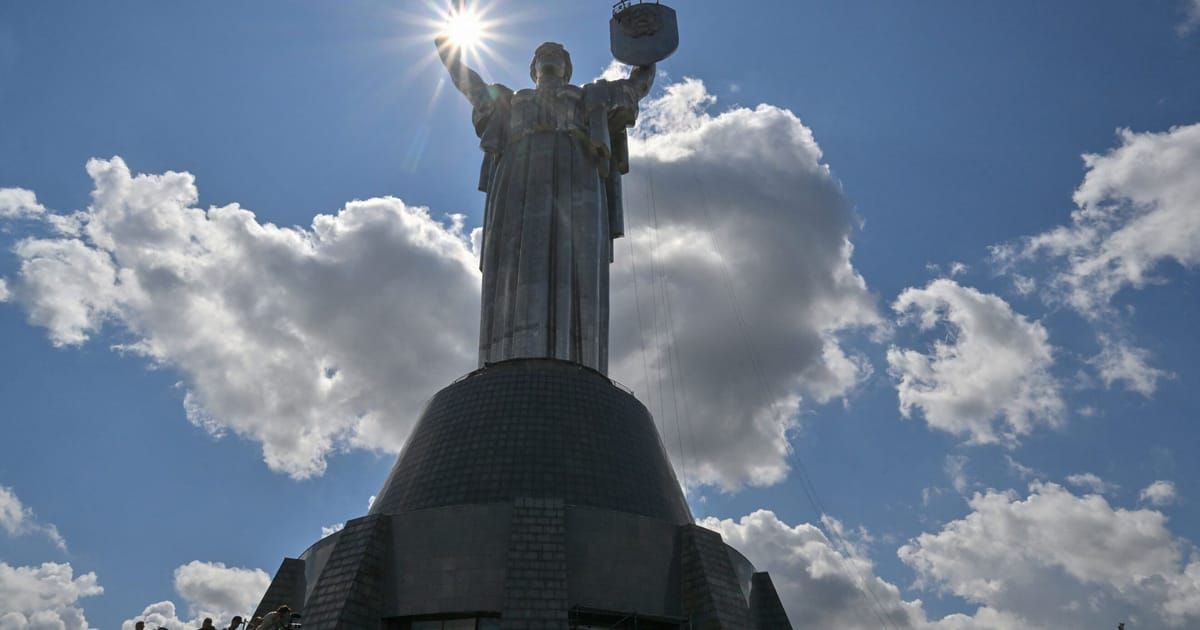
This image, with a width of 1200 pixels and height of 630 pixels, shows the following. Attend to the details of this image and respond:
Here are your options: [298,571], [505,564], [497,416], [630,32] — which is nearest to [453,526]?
[505,564]

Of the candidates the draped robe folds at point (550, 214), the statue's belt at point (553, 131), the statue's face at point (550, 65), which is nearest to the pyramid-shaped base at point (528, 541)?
the draped robe folds at point (550, 214)

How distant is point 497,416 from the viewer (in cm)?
2239

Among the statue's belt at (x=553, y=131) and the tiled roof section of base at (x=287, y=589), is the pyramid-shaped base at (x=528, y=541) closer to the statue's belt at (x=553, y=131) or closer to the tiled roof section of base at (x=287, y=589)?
the tiled roof section of base at (x=287, y=589)

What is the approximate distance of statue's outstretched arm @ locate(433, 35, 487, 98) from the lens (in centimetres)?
3088

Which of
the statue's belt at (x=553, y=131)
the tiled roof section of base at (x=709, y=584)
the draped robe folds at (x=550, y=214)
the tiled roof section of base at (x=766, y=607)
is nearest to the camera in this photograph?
the tiled roof section of base at (x=709, y=584)

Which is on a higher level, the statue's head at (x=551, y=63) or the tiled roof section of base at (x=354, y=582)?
the statue's head at (x=551, y=63)

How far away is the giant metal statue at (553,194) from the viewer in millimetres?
27031

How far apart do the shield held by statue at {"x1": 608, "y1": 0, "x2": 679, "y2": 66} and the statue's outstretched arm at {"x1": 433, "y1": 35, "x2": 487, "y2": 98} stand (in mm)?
4386

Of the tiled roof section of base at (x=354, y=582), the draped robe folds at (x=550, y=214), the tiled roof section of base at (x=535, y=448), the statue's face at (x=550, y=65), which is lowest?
the tiled roof section of base at (x=354, y=582)

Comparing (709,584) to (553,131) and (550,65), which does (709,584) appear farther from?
(550,65)

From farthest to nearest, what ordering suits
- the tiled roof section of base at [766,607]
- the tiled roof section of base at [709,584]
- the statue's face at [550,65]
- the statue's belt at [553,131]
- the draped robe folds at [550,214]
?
1. the statue's face at [550,65]
2. the statue's belt at [553,131]
3. the draped robe folds at [550,214]
4. the tiled roof section of base at [766,607]
5. the tiled roof section of base at [709,584]

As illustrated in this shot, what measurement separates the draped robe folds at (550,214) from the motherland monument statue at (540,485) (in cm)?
5

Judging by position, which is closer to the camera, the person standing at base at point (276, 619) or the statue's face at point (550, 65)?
the person standing at base at point (276, 619)

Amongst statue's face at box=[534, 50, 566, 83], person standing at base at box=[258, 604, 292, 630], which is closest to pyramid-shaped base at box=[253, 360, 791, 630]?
person standing at base at box=[258, 604, 292, 630]
